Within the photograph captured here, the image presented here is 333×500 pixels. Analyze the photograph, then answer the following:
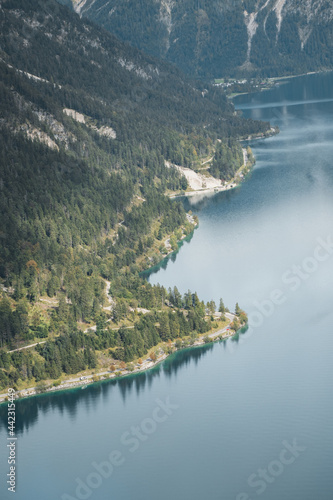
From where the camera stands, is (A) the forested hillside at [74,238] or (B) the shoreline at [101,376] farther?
(A) the forested hillside at [74,238]

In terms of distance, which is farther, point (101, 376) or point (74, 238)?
point (74, 238)

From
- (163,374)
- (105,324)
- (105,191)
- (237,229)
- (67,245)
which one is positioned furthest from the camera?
(105,191)

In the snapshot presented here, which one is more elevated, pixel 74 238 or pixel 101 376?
pixel 74 238

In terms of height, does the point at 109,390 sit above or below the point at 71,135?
below

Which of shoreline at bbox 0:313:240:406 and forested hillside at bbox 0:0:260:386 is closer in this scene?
shoreline at bbox 0:313:240:406

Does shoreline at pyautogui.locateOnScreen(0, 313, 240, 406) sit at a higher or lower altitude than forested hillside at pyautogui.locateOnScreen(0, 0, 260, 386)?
lower

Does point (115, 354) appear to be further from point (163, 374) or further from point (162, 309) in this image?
point (162, 309)

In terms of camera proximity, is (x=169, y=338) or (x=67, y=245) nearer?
(x=169, y=338)

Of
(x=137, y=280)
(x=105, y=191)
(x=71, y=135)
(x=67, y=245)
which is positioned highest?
(x=71, y=135)

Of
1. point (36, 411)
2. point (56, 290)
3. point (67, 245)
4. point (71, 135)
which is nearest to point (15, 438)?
point (36, 411)

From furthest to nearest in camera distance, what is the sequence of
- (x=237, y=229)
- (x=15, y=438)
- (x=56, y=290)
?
(x=237, y=229)
(x=56, y=290)
(x=15, y=438)

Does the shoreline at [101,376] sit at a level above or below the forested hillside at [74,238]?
below
